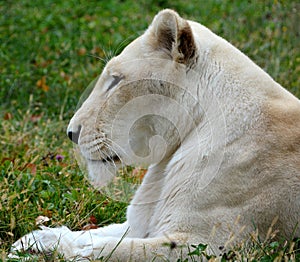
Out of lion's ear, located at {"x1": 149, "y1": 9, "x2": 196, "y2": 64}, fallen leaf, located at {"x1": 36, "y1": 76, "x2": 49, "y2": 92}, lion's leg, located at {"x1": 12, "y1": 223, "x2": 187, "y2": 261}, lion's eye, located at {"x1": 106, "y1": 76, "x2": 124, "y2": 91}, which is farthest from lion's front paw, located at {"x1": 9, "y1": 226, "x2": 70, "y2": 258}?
fallen leaf, located at {"x1": 36, "y1": 76, "x2": 49, "y2": 92}

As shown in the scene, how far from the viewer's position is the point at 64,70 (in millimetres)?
7754

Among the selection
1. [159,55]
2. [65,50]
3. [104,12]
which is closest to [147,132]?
[159,55]

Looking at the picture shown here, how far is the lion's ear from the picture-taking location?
3725 mm

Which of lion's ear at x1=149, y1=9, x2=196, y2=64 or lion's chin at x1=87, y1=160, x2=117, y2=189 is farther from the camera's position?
lion's chin at x1=87, y1=160, x2=117, y2=189

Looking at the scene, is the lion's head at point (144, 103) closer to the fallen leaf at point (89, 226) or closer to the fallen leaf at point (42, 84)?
the fallen leaf at point (89, 226)

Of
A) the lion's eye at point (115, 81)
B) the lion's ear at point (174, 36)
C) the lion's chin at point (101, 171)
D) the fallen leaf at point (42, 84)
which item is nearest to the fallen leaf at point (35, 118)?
the fallen leaf at point (42, 84)

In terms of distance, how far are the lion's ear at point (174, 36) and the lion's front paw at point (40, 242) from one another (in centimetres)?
113

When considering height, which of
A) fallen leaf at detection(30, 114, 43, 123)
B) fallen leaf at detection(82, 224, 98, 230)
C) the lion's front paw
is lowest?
fallen leaf at detection(30, 114, 43, 123)

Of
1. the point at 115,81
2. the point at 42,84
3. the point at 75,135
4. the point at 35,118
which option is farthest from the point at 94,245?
the point at 42,84

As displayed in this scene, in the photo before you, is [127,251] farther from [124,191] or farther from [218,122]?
[124,191]

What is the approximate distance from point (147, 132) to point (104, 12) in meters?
6.39

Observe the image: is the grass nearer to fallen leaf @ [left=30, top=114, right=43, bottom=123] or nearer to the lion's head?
fallen leaf @ [left=30, top=114, right=43, bottom=123]

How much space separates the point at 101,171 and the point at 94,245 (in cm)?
57

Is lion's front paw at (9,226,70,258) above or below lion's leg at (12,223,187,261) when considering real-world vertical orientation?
below
